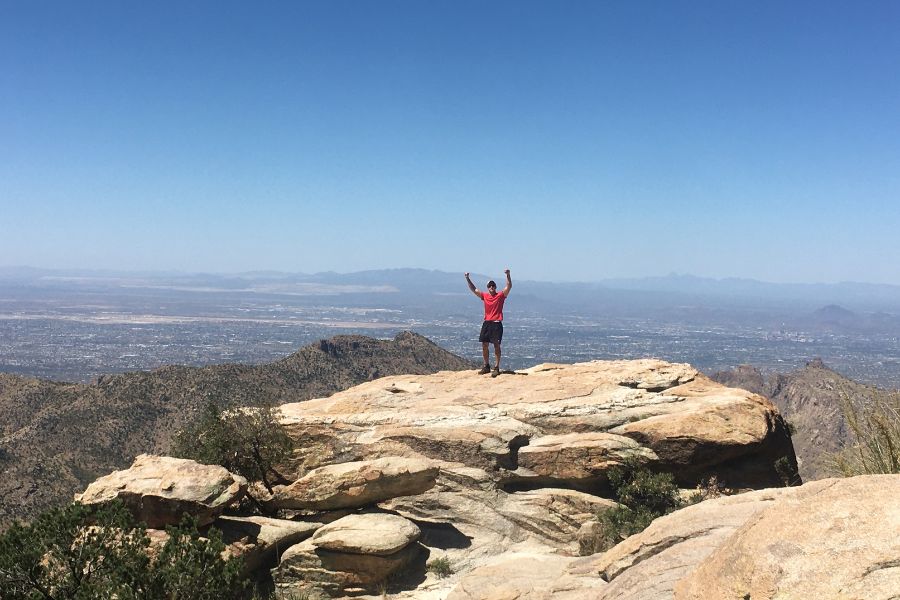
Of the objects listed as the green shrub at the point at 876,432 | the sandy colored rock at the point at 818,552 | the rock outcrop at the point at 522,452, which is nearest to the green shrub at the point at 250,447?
the rock outcrop at the point at 522,452

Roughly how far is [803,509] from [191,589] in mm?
10361

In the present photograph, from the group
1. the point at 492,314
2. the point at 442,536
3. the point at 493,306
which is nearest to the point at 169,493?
the point at 442,536

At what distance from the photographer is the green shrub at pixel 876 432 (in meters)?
8.99

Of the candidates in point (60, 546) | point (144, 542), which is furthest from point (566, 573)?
point (60, 546)

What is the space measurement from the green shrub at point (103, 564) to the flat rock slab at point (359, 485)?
3.86m

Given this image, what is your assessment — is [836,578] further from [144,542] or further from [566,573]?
[144,542]

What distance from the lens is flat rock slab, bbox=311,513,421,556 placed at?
14164 millimetres

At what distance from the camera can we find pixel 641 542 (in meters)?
9.72

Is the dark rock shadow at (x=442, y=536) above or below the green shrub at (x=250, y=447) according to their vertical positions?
below

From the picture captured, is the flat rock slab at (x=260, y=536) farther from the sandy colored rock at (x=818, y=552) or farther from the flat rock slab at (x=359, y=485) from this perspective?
the sandy colored rock at (x=818, y=552)

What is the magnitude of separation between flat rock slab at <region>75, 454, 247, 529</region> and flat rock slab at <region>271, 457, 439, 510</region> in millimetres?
1787

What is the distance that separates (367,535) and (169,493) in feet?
15.6

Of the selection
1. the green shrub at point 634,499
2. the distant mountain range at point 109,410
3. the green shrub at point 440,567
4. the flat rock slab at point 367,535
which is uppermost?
the green shrub at point 634,499

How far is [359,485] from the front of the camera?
16.0m
